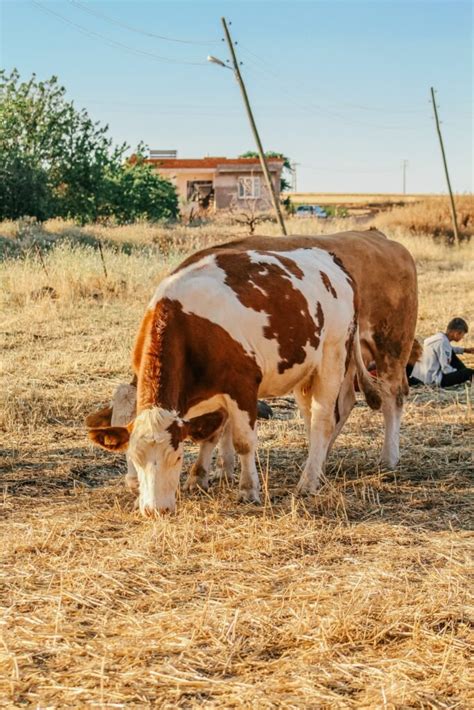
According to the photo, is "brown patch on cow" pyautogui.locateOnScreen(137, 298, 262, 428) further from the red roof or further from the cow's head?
the red roof

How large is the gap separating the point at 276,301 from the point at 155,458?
1.65 m

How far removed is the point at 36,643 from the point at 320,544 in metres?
2.10

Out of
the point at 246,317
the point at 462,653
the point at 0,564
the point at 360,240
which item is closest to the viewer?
the point at 462,653

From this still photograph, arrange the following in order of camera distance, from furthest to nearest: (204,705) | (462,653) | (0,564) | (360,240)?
(360,240) → (0,564) → (462,653) → (204,705)

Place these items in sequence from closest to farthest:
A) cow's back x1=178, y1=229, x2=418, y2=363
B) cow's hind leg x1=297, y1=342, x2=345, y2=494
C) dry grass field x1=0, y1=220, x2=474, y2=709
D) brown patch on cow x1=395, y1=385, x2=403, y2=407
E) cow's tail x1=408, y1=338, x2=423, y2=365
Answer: dry grass field x1=0, y1=220, x2=474, y2=709, cow's hind leg x1=297, y1=342, x2=345, y2=494, cow's back x1=178, y1=229, x2=418, y2=363, brown patch on cow x1=395, y1=385, x2=403, y2=407, cow's tail x1=408, y1=338, x2=423, y2=365

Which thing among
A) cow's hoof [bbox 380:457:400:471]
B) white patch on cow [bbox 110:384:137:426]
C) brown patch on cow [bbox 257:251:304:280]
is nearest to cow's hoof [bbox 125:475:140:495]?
white patch on cow [bbox 110:384:137:426]

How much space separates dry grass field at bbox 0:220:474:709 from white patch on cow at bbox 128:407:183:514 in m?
0.15

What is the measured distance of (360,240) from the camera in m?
8.92

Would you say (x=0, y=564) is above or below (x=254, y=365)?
below

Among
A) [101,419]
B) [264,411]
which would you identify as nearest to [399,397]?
[264,411]

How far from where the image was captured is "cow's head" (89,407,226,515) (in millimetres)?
6223

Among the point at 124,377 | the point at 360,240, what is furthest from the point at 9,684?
the point at 124,377

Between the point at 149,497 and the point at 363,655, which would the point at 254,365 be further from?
the point at 363,655

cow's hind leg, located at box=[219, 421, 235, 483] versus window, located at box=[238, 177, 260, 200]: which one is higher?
window, located at box=[238, 177, 260, 200]
